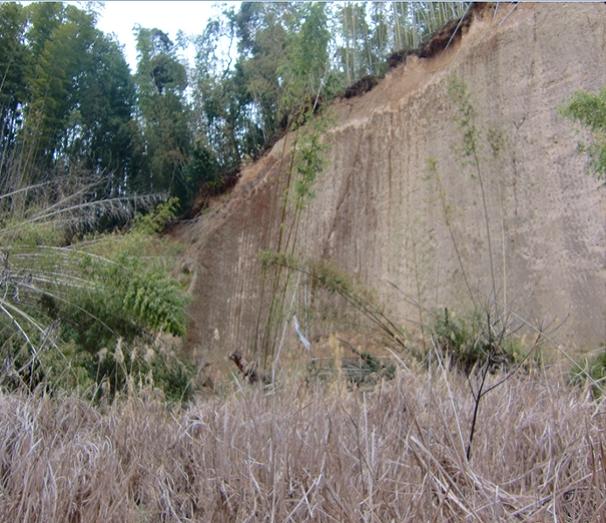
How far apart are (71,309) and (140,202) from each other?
3148mm

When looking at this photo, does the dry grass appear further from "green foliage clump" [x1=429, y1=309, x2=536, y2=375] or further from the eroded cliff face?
the eroded cliff face

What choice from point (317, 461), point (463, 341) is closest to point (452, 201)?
point (463, 341)

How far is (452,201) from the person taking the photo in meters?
10.7

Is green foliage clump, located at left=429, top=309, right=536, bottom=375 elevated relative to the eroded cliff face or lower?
lower

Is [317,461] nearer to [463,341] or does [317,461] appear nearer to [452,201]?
[463,341]

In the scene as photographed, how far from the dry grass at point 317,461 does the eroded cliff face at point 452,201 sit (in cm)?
499

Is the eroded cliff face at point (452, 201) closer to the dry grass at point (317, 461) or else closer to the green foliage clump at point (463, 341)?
the green foliage clump at point (463, 341)

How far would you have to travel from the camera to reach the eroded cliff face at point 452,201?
948cm

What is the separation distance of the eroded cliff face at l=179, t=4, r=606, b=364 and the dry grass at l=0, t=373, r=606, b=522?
4991mm

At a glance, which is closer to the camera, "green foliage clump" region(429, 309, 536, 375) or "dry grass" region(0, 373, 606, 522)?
"dry grass" region(0, 373, 606, 522)

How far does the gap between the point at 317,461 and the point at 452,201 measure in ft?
26.5

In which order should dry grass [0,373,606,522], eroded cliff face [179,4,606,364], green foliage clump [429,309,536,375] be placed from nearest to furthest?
1. dry grass [0,373,606,522]
2. green foliage clump [429,309,536,375]
3. eroded cliff face [179,4,606,364]

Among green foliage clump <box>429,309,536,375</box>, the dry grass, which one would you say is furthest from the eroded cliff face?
the dry grass

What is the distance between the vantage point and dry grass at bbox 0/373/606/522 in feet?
8.41
